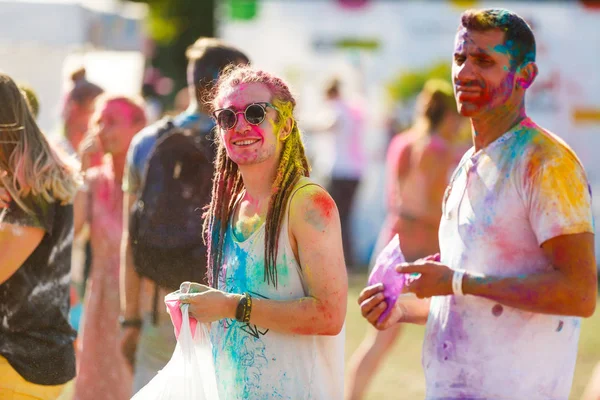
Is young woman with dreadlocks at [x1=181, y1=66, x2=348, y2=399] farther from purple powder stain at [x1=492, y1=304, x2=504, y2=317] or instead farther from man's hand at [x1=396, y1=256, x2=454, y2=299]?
purple powder stain at [x1=492, y1=304, x2=504, y2=317]

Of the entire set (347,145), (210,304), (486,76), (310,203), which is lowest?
(347,145)

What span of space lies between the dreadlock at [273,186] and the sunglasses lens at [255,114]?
0.19 feet

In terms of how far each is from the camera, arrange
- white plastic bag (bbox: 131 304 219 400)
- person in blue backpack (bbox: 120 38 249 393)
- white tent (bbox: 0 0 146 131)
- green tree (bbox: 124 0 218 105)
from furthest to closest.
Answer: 1. green tree (bbox: 124 0 218 105)
2. white tent (bbox: 0 0 146 131)
3. person in blue backpack (bbox: 120 38 249 393)
4. white plastic bag (bbox: 131 304 219 400)

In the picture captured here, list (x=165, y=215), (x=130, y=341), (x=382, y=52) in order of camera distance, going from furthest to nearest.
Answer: (x=382, y=52)
(x=130, y=341)
(x=165, y=215)

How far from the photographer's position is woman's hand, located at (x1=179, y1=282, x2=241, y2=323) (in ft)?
10.2

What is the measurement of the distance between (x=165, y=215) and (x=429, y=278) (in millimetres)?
1771

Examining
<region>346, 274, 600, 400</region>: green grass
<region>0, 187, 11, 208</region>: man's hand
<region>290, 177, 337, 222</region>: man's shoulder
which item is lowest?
<region>346, 274, 600, 400</region>: green grass

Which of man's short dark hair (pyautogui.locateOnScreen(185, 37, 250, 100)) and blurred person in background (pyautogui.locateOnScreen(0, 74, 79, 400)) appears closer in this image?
blurred person in background (pyautogui.locateOnScreen(0, 74, 79, 400))

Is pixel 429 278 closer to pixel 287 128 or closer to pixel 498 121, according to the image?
pixel 498 121

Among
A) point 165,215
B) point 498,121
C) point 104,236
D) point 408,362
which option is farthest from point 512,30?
point 408,362

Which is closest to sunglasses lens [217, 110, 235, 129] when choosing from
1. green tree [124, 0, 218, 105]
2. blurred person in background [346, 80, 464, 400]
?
blurred person in background [346, 80, 464, 400]

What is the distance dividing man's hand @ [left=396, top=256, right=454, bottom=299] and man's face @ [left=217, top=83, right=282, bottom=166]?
55 centimetres

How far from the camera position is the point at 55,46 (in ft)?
29.5

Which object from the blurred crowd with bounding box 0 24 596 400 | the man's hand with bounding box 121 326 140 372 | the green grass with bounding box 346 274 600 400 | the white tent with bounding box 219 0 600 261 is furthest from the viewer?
the white tent with bounding box 219 0 600 261
